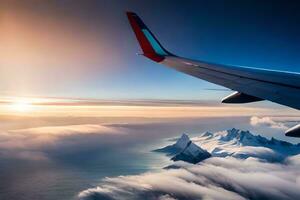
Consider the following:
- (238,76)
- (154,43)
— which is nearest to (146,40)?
(154,43)

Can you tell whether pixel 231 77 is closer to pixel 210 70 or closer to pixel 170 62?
pixel 210 70

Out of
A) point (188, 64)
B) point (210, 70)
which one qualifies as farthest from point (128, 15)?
point (210, 70)

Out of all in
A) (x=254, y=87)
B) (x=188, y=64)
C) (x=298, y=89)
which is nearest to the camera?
(x=298, y=89)

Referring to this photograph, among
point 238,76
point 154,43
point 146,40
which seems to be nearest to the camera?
Answer: point 238,76

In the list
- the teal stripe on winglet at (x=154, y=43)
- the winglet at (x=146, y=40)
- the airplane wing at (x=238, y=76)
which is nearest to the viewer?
the airplane wing at (x=238, y=76)

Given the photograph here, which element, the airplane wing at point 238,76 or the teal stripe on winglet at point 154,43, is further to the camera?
the teal stripe on winglet at point 154,43

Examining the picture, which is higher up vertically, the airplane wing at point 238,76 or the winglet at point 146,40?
the winglet at point 146,40

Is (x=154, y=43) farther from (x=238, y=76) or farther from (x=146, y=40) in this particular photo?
(x=238, y=76)

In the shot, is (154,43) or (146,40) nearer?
(146,40)
